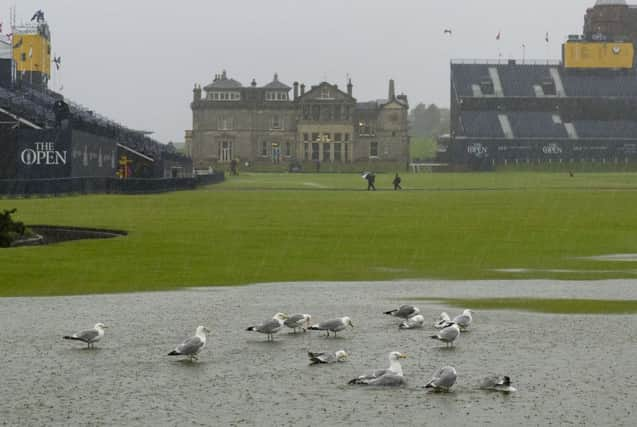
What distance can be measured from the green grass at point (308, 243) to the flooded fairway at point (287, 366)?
420cm

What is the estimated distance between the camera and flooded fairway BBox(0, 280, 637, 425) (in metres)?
13.2

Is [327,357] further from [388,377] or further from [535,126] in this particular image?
[535,126]

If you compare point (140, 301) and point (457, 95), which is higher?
point (457, 95)

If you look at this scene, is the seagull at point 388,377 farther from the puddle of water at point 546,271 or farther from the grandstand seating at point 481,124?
the grandstand seating at point 481,124

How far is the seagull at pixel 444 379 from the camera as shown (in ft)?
45.3

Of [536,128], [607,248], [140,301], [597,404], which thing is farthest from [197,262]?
[536,128]

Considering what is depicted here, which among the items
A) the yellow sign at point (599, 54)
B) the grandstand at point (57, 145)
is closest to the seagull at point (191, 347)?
the grandstand at point (57, 145)

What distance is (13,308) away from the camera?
21.8m

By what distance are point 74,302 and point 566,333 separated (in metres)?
8.97

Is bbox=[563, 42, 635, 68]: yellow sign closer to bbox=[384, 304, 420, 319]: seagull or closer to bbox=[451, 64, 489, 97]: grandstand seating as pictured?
bbox=[451, 64, 489, 97]: grandstand seating

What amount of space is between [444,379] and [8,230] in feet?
78.9

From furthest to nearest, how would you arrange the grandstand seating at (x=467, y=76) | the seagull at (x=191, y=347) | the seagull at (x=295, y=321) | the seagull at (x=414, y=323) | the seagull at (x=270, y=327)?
the grandstand seating at (x=467, y=76) < the seagull at (x=414, y=323) < the seagull at (x=295, y=321) < the seagull at (x=270, y=327) < the seagull at (x=191, y=347)

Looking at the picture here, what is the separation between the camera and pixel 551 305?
22.4 meters

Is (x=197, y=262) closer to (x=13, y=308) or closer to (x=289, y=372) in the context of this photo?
(x=13, y=308)
